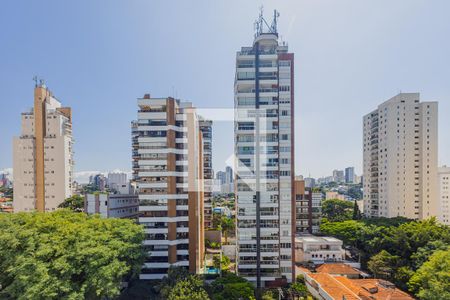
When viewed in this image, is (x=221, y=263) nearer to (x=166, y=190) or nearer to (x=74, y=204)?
(x=166, y=190)

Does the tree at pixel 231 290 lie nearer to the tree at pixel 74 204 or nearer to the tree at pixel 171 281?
the tree at pixel 171 281

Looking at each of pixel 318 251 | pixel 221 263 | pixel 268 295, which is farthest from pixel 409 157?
pixel 221 263

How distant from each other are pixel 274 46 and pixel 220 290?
1356 cm

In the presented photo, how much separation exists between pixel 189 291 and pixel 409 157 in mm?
24518

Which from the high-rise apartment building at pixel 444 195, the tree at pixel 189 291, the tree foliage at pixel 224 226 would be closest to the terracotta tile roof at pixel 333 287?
the tree at pixel 189 291

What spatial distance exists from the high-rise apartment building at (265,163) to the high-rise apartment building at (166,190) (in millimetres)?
2815

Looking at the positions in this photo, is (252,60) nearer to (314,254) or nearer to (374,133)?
(314,254)

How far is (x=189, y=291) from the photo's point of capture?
29.9 feet

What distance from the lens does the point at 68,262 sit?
8125mm

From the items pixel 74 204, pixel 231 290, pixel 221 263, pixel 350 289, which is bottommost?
pixel 221 263

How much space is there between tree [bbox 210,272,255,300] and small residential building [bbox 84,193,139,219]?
28.5 feet

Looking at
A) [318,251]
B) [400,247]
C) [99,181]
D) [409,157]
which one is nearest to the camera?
[400,247]

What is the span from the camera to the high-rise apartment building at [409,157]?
22.0 meters

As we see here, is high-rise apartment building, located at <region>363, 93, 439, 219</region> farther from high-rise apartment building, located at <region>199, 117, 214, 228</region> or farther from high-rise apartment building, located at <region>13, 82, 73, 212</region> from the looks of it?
high-rise apartment building, located at <region>13, 82, 73, 212</region>
